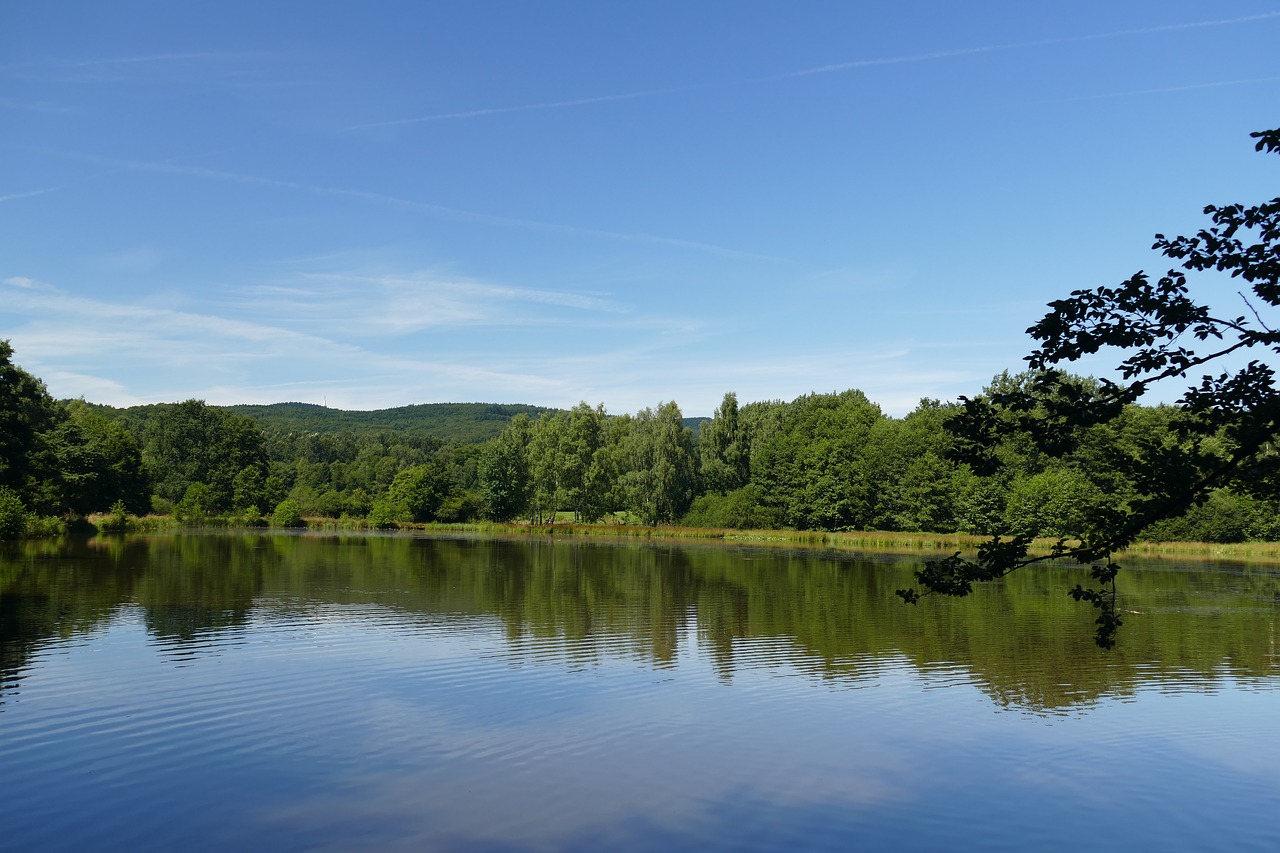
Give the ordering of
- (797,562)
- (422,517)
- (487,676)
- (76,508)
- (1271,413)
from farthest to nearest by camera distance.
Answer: (422,517) < (76,508) < (797,562) < (487,676) < (1271,413)

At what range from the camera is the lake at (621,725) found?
10977 millimetres

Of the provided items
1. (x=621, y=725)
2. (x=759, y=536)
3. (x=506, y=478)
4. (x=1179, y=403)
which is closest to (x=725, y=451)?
(x=759, y=536)

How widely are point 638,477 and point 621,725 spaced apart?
75.6 meters

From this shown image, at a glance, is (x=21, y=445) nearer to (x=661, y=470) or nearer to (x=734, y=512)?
(x=661, y=470)

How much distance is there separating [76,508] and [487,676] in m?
73.8

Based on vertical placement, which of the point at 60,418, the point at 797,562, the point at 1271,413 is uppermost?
the point at 60,418

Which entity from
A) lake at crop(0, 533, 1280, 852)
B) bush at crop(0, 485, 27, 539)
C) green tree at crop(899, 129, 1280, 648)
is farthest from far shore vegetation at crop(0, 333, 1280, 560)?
green tree at crop(899, 129, 1280, 648)

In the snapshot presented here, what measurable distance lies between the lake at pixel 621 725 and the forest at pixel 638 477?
36632mm

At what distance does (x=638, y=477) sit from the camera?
9125cm

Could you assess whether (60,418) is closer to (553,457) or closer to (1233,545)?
(553,457)

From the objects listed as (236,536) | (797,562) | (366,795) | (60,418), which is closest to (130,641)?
(366,795)

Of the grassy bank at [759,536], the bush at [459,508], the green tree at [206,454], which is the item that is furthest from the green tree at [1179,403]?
the green tree at [206,454]

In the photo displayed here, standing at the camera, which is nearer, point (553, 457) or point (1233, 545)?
point (1233, 545)

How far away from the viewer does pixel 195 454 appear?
11162cm
